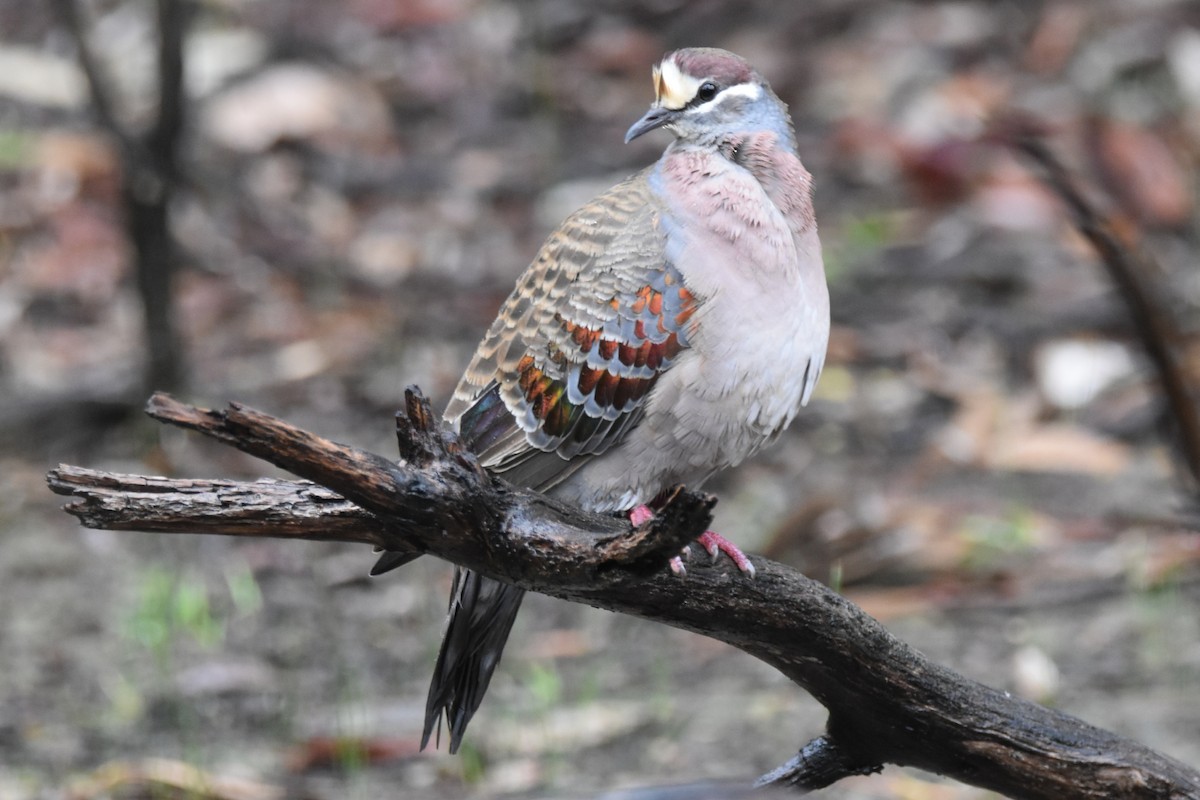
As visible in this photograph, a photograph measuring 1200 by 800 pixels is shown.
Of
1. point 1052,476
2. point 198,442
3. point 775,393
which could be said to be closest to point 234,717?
point 198,442

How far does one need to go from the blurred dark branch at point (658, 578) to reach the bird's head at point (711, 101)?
1.05 m

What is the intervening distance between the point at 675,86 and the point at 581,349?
0.68m

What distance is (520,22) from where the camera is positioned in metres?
9.52

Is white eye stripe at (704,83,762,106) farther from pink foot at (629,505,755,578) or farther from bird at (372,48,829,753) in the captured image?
pink foot at (629,505,755,578)

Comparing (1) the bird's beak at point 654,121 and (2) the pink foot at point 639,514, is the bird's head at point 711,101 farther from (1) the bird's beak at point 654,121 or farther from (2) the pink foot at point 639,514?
(2) the pink foot at point 639,514

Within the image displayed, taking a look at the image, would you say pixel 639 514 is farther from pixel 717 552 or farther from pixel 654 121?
pixel 654 121

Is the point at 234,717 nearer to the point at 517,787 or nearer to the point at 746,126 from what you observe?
the point at 517,787

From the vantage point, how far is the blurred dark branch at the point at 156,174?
608 centimetres

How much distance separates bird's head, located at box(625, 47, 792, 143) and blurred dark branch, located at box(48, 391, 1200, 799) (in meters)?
1.05

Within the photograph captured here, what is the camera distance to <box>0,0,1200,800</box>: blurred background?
4.88 metres

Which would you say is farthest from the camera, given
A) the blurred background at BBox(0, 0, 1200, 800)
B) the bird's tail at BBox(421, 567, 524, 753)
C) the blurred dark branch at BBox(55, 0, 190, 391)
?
the blurred dark branch at BBox(55, 0, 190, 391)

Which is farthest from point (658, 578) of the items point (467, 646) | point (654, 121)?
point (654, 121)

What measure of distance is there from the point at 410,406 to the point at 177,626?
2.74 m

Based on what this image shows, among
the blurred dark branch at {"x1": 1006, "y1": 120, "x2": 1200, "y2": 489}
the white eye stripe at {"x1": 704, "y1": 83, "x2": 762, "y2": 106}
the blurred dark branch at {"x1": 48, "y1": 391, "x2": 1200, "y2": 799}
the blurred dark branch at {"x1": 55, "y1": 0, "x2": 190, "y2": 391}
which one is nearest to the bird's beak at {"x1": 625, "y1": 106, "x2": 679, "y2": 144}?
the white eye stripe at {"x1": 704, "y1": 83, "x2": 762, "y2": 106}
